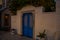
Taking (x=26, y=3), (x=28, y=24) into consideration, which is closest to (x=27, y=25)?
(x=28, y=24)

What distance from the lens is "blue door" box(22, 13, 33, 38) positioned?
1400cm

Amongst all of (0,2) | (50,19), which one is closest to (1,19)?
(0,2)

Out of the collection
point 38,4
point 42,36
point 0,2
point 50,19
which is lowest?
point 42,36

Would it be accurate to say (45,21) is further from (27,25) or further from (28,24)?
(27,25)

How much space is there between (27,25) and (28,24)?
200mm

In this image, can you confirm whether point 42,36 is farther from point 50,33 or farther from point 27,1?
point 27,1

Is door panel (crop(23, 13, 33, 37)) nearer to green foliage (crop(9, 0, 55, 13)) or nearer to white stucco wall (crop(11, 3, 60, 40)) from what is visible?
white stucco wall (crop(11, 3, 60, 40))

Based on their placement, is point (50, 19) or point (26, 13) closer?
point (50, 19)

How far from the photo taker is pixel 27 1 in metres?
13.9

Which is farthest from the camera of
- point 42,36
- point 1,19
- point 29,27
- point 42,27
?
point 1,19

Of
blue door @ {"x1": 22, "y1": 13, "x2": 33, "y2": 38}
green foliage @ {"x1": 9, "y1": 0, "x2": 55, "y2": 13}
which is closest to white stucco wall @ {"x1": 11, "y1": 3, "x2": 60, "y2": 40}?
green foliage @ {"x1": 9, "y1": 0, "x2": 55, "y2": 13}

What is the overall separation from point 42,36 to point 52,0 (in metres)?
3.83

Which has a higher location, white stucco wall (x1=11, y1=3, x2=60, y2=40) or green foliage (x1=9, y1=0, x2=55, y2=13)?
green foliage (x1=9, y1=0, x2=55, y2=13)

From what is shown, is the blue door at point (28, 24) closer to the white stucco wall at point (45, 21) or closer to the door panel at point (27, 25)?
the door panel at point (27, 25)
